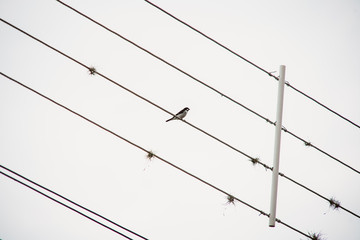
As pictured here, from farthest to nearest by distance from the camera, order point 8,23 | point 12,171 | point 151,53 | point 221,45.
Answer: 1. point 221,45
2. point 151,53
3. point 8,23
4. point 12,171

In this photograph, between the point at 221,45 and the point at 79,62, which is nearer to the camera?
the point at 79,62

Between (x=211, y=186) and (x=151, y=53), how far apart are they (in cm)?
203

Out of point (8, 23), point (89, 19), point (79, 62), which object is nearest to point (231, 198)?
point (79, 62)

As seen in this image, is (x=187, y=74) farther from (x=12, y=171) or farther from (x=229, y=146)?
(x=12, y=171)

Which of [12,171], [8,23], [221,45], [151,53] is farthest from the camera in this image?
[221,45]

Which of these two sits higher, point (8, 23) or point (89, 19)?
point (89, 19)

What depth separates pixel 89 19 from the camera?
5414 mm

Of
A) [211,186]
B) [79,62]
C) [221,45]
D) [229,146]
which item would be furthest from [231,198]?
[79,62]

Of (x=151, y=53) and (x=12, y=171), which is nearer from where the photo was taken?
(x=12, y=171)

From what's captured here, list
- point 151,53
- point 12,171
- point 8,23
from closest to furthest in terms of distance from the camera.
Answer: point 12,171, point 8,23, point 151,53

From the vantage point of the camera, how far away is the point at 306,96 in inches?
239

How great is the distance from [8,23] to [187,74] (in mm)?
2495

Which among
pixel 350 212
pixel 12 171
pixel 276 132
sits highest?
pixel 276 132

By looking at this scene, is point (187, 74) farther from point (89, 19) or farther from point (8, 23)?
point (8, 23)
